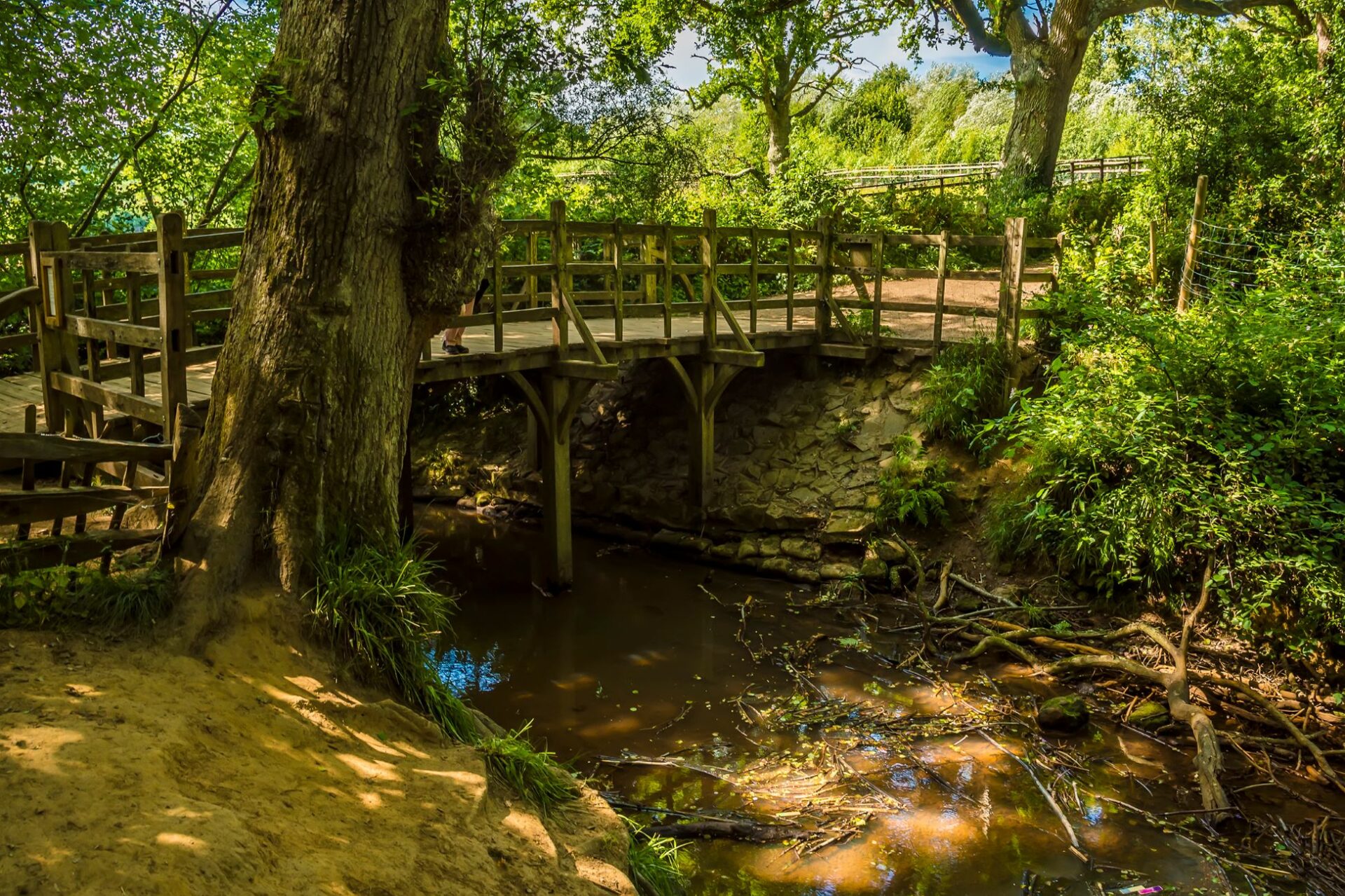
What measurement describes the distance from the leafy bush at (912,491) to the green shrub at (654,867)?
535cm

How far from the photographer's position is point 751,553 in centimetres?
1033

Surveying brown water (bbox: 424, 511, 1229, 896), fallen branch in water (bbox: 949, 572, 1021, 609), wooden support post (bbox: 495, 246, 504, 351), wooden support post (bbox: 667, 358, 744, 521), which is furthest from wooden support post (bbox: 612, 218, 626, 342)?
fallen branch in water (bbox: 949, 572, 1021, 609)

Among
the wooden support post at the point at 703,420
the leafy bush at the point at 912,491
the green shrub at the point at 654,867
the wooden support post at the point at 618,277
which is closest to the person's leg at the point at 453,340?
the wooden support post at the point at 618,277

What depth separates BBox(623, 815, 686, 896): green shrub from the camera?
438 cm

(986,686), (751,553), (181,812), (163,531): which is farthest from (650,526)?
(181,812)

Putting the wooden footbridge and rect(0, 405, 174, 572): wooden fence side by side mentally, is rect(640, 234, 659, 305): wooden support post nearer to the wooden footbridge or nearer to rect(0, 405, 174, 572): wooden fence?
the wooden footbridge

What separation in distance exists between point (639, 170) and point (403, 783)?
1283cm

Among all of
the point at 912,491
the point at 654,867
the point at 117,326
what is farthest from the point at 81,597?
the point at 912,491

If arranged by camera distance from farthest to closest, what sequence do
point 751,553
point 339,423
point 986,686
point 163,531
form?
1. point 751,553
2. point 986,686
3. point 339,423
4. point 163,531

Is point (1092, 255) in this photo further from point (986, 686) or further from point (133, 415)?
point (133, 415)

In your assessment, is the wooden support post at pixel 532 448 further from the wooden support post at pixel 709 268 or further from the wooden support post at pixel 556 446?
the wooden support post at pixel 709 268

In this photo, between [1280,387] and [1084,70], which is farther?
[1084,70]

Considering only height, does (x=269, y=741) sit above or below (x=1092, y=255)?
below

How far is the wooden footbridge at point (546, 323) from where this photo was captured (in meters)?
5.43
